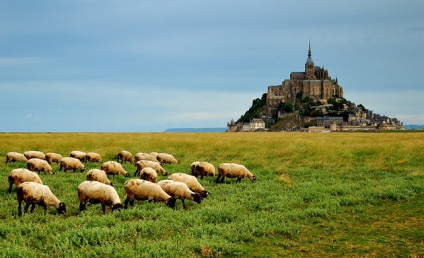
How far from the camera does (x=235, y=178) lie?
62.6 ft

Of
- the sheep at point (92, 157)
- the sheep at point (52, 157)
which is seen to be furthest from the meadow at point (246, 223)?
the sheep at point (92, 157)

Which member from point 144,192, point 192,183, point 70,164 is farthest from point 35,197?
point 70,164

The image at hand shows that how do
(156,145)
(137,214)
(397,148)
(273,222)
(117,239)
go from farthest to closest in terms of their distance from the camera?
(156,145)
(397,148)
(137,214)
(273,222)
(117,239)

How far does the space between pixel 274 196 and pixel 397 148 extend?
19.9 metres

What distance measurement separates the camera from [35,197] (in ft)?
37.5

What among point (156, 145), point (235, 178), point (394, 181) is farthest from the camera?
point (156, 145)

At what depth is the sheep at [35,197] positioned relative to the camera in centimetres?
1138

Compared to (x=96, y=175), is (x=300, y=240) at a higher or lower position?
lower

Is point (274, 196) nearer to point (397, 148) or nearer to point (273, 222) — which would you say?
point (273, 222)

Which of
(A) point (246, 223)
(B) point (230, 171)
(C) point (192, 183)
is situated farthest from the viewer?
(B) point (230, 171)

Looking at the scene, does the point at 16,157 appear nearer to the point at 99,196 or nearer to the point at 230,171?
the point at 230,171

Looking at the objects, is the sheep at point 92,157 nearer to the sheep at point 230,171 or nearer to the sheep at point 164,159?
the sheep at point 164,159

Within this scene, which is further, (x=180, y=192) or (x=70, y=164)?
(x=70, y=164)

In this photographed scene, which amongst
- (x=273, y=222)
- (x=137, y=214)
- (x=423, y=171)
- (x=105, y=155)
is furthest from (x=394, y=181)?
(x=105, y=155)
